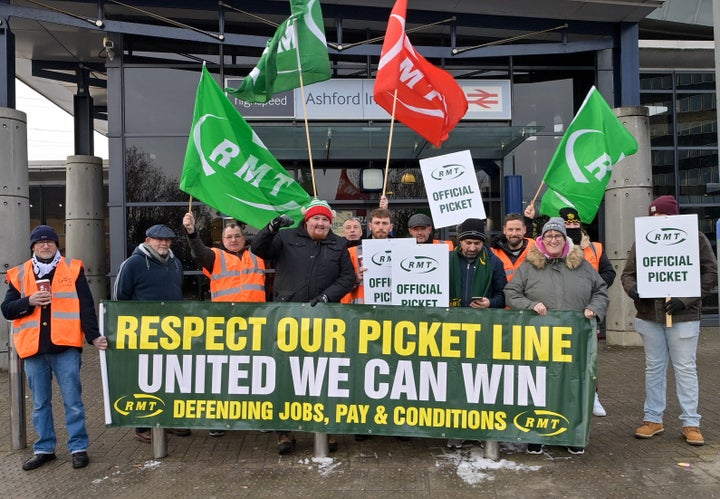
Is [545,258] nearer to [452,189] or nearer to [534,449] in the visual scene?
[452,189]

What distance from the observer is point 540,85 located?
11.6 m

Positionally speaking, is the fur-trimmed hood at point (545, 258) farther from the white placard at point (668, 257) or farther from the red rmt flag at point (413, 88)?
the red rmt flag at point (413, 88)

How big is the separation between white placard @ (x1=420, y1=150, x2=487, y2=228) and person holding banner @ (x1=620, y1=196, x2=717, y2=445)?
1.54 meters

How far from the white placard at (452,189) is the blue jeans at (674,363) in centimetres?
186

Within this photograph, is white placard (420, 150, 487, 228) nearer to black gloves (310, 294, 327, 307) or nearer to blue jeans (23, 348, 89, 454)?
black gloves (310, 294, 327, 307)

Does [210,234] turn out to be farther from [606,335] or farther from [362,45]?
[606,335]

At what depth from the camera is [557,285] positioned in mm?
4895

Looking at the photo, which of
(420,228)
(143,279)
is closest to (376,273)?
(420,228)

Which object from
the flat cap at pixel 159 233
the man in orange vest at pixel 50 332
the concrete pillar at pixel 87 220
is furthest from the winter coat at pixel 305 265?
the concrete pillar at pixel 87 220

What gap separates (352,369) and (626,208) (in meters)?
7.33

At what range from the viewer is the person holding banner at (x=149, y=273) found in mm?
5211

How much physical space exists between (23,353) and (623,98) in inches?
394

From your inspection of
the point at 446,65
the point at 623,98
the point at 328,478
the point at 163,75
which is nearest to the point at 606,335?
the point at 623,98

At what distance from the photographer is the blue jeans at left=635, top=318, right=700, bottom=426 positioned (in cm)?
509
